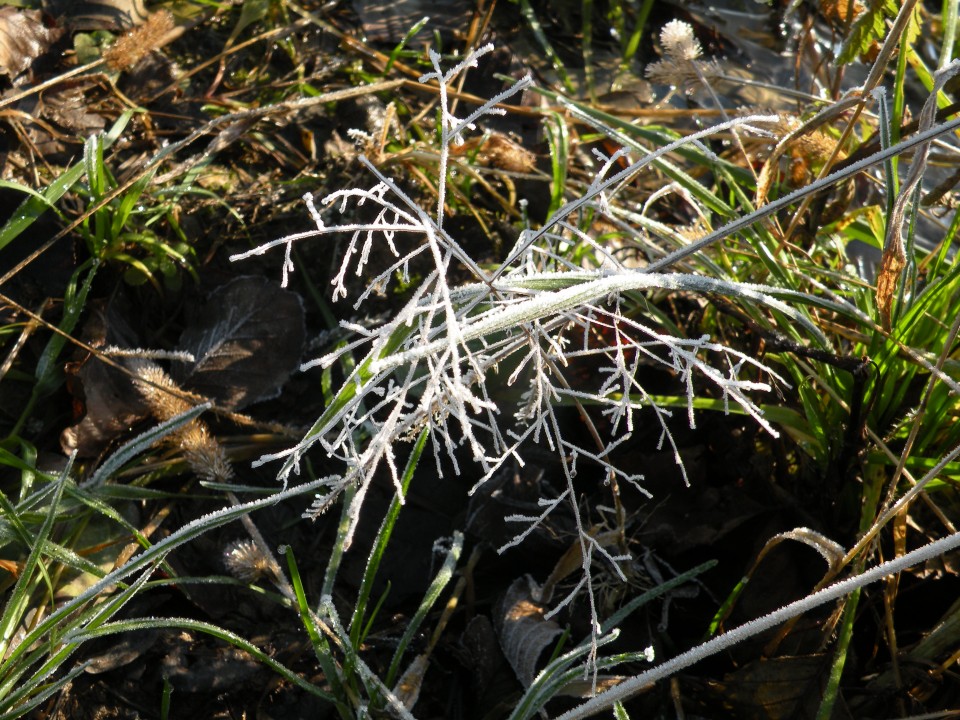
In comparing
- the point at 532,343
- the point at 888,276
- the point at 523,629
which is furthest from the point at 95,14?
the point at 888,276

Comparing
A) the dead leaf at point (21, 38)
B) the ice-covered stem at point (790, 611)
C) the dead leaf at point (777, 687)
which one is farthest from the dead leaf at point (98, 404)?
the dead leaf at point (777, 687)

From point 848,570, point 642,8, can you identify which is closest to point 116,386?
point 848,570

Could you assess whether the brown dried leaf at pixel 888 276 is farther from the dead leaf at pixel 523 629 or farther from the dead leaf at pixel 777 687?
the dead leaf at pixel 523 629

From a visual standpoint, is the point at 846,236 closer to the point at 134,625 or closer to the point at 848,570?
the point at 848,570

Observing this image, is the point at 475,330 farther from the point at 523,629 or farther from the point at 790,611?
the point at 523,629

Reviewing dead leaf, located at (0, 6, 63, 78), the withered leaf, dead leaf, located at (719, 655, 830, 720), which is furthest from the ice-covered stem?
dead leaf, located at (0, 6, 63, 78)

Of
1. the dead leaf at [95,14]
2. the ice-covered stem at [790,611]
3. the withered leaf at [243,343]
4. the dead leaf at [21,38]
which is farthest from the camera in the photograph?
the dead leaf at [95,14]
